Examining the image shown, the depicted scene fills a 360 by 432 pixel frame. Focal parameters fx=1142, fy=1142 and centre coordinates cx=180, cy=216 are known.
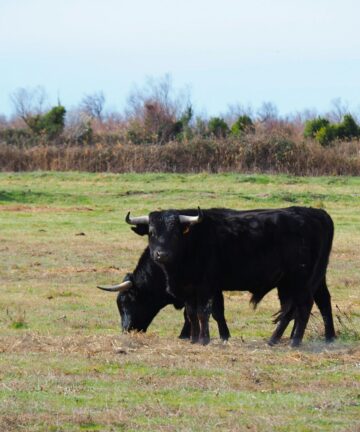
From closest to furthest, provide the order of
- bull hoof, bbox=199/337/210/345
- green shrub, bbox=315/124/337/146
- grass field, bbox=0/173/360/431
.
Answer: grass field, bbox=0/173/360/431 < bull hoof, bbox=199/337/210/345 < green shrub, bbox=315/124/337/146

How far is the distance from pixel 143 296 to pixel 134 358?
255 cm

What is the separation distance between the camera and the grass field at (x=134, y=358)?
820 cm

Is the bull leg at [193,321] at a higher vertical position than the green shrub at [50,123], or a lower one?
lower

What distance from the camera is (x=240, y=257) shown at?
12562 millimetres

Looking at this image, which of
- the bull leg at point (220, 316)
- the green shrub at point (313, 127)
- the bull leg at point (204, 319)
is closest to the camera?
the bull leg at point (204, 319)

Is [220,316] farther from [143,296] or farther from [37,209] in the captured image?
[37,209]

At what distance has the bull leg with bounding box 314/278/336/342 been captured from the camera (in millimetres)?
12914

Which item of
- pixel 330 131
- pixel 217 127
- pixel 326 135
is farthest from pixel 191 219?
pixel 217 127

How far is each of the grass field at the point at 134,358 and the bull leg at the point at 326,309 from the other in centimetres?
15

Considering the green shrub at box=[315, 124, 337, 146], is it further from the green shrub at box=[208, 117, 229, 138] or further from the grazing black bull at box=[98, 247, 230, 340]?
the grazing black bull at box=[98, 247, 230, 340]

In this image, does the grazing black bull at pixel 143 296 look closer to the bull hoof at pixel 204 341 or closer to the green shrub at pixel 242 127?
the bull hoof at pixel 204 341

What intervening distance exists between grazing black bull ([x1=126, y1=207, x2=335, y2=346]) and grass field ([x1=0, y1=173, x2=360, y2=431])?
0.48 metres

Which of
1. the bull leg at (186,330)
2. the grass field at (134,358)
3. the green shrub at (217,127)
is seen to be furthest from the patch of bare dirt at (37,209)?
the green shrub at (217,127)

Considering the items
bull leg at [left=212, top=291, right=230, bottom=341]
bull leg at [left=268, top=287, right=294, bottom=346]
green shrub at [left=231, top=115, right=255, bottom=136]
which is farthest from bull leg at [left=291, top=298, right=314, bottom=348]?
green shrub at [left=231, top=115, right=255, bottom=136]
